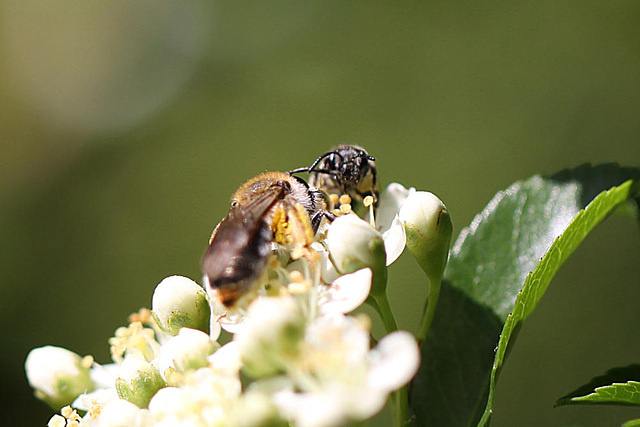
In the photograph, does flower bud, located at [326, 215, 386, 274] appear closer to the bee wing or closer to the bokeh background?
the bee wing

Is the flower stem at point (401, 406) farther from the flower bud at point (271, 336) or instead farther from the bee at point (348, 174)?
the bee at point (348, 174)

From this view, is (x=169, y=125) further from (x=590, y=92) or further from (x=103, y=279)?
(x=590, y=92)

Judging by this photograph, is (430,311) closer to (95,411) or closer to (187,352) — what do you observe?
(187,352)

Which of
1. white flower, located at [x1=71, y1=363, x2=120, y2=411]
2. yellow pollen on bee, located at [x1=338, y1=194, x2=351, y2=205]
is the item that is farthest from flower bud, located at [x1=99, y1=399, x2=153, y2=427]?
yellow pollen on bee, located at [x1=338, y1=194, x2=351, y2=205]

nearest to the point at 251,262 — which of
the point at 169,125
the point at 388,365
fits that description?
the point at 388,365

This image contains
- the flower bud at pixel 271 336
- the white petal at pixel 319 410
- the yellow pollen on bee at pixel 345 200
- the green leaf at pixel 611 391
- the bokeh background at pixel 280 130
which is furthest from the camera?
the bokeh background at pixel 280 130

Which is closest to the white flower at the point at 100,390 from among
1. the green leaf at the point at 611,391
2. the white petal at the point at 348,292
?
the white petal at the point at 348,292
